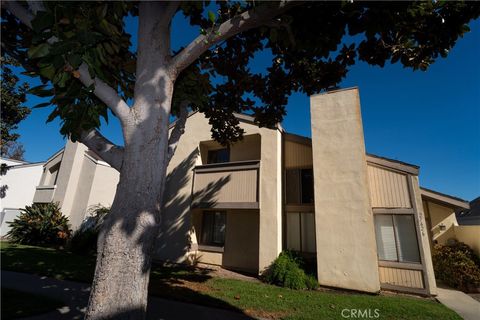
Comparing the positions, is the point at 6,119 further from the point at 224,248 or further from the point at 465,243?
the point at 465,243

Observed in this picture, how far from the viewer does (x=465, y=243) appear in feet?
35.6

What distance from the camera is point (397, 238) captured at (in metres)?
9.06

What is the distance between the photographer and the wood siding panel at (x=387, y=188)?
930cm

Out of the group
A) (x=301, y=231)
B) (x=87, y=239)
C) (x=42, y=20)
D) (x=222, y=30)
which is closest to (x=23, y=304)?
(x=42, y=20)

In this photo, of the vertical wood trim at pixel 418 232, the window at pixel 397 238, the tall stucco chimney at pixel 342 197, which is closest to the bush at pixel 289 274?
the tall stucco chimney at pixel 342 197

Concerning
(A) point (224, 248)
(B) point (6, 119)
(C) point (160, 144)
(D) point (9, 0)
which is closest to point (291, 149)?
(A) point (224, 248)

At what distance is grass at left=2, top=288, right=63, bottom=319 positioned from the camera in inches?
199

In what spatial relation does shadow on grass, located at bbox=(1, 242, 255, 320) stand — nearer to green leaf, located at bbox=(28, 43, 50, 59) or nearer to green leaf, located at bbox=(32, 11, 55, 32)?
green leaf, located at bbox=(28, 43, 50, 59)

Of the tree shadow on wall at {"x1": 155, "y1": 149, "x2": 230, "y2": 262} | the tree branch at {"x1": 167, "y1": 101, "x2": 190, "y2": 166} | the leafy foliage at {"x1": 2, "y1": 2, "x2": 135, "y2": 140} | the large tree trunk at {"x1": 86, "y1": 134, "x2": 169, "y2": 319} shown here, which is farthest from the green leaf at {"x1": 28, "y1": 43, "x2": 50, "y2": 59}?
the tree shadow on wall at {"x1": 155, "y1": 149, "x2": 230, "y2": 262}

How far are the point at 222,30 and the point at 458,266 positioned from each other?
1258 cm

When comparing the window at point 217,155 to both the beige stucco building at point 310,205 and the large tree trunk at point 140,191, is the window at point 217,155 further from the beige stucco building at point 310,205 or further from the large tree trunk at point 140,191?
the large tree trunk at point 140,191

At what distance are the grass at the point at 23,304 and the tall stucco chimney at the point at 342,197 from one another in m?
8.25

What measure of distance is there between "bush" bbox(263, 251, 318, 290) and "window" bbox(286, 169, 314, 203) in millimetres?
2651

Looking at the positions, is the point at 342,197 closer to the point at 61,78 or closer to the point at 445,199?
the point at 445,199
